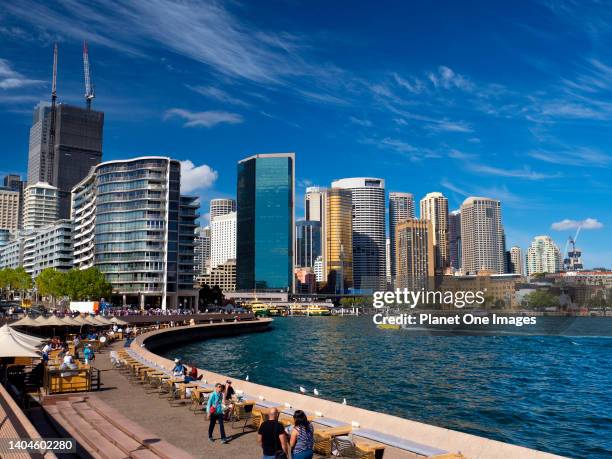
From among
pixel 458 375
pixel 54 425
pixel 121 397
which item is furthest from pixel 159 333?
pixel 54 425

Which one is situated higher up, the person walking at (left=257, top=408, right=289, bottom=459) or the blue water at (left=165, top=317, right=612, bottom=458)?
the person walking at (left=257, top=408, right=289, bottom=459)

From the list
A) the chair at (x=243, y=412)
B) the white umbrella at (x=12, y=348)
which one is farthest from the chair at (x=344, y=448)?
the white umbrella at (x=12, y=348)

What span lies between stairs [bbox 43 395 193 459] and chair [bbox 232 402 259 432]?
3.65 m

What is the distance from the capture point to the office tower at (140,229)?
529 feet

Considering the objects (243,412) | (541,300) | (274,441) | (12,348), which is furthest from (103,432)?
(541,300)

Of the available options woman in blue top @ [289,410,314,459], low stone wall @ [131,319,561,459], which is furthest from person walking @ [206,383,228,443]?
woman in blue top @ [289,410,314,459]

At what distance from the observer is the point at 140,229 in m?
161

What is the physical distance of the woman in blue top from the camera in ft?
39.8

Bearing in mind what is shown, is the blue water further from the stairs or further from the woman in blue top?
the woman in blue top

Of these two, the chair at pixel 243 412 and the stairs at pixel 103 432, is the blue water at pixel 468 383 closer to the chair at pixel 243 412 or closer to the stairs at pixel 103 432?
the chair at pixel 243 412

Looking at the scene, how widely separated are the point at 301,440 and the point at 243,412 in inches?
363

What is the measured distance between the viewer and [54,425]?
19078mm

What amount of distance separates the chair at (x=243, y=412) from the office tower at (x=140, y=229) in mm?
145767

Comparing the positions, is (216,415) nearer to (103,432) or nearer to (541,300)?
(103,432)
